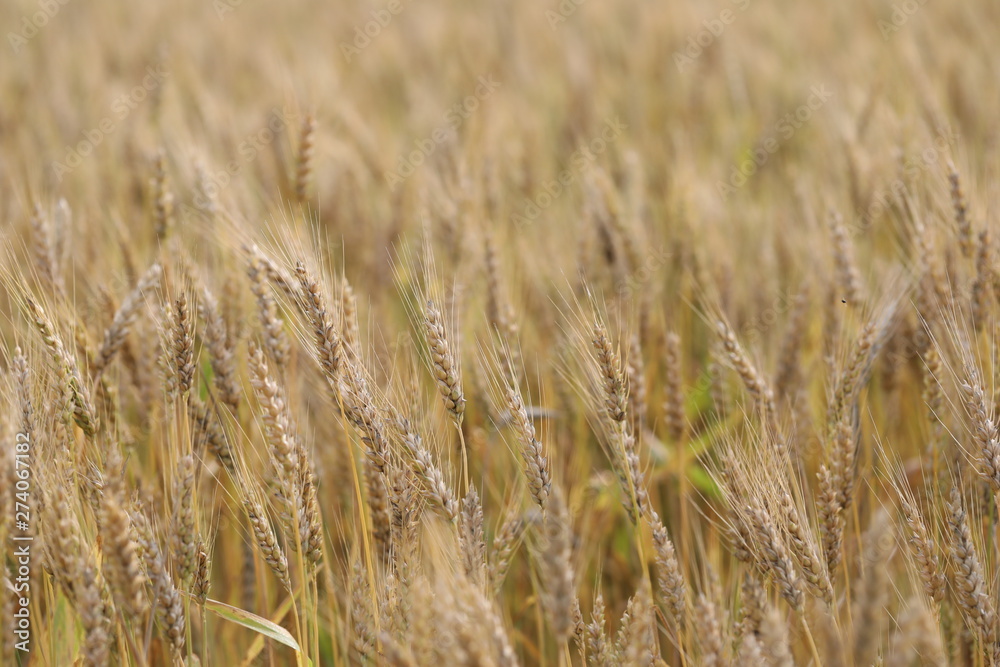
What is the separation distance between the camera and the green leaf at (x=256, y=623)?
1381 mm

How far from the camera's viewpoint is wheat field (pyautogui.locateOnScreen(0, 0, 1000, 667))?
131 centimetres

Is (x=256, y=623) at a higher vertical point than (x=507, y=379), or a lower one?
lower

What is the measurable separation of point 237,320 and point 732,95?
3.59 meters

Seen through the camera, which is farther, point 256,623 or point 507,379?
Answer: point 507,379

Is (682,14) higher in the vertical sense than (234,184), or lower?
higher

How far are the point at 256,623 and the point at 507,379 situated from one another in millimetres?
763

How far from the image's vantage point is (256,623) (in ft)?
4.61

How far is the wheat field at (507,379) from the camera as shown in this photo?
131 centimetres

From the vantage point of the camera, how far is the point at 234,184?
2750 millimetres

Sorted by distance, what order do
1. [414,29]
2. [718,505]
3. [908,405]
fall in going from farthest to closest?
1. [414,29]
2. [908,405]
3. [718,505]

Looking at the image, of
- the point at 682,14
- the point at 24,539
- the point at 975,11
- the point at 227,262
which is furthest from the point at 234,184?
the point at 975,11

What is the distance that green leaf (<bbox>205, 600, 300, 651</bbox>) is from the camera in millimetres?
1381

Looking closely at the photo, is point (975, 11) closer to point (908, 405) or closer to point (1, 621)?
point (908, 405)

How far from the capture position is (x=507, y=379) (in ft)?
6.07
